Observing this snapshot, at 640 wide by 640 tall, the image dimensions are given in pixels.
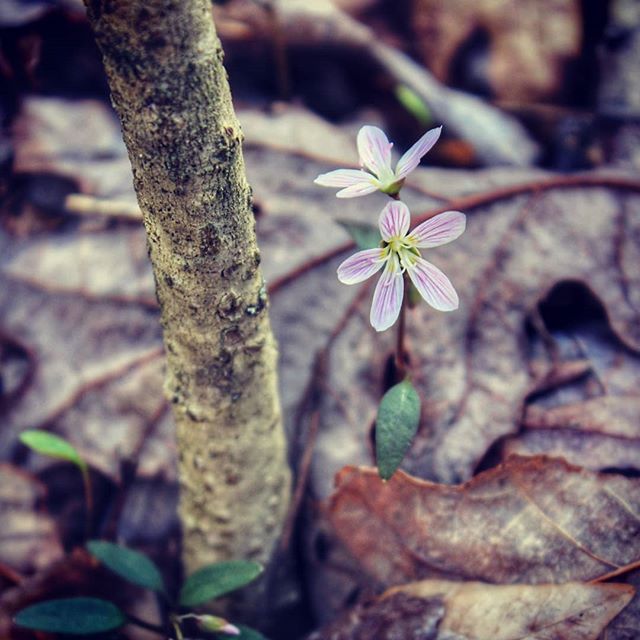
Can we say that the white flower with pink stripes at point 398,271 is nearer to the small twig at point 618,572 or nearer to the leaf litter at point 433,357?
the leaf litter at point 433,357

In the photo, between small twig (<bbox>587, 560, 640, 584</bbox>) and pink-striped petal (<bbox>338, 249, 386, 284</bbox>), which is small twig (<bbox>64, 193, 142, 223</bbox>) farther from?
small twig (<bbox>587, 560, 640, 584</bbox>)

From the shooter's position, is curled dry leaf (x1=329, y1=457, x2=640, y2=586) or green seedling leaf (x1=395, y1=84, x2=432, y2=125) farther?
green seedling leaf (x1=395, y1=84, x2=432, y2=125)

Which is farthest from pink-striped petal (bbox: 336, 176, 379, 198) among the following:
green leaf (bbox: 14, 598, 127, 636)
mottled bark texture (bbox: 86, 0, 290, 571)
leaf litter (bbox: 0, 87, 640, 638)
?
green leaf (bbox: 14, 598, 127, 636)

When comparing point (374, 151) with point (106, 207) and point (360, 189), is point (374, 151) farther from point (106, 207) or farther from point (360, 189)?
point (106, 207)

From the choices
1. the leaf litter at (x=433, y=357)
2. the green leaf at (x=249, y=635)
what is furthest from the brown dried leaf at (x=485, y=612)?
the green leaf at (x=249, y=635)

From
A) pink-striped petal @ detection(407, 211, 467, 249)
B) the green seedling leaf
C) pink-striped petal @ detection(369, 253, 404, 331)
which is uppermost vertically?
the green seedling leaf

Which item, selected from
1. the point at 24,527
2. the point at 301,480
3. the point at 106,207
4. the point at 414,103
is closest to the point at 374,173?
the point at 301,480
